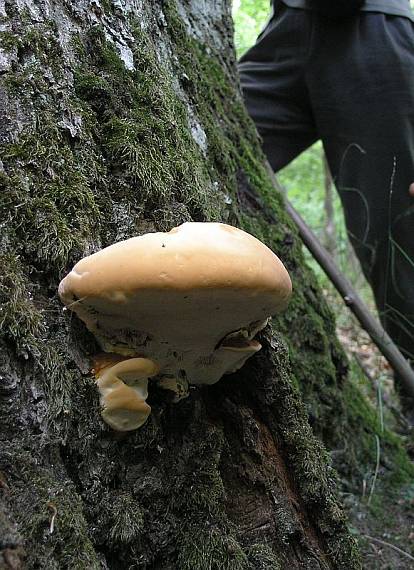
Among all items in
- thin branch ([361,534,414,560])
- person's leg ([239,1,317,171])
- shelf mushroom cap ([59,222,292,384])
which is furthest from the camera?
person's leg ([239,1,317,171])

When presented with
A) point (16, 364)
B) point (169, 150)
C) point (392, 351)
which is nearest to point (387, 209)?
point (392, 351)

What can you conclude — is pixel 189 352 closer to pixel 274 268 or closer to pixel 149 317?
pixel 149 317

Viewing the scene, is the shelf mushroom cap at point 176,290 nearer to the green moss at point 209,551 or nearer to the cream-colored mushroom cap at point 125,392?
the cream-colored mushroom cap at point 125,392

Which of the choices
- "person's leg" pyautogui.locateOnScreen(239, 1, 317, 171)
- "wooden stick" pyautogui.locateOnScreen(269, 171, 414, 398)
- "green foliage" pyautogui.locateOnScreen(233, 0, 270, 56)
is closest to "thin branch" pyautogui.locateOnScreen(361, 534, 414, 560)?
"wooden stick" pyautogui.locateOnScreen(269, 171, 414, 398)

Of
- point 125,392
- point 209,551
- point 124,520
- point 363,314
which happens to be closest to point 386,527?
point 363,314

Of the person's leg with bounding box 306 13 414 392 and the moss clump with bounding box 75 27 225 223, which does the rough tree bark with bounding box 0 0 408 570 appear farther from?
the person's leg with bounding box 306 13 414 392

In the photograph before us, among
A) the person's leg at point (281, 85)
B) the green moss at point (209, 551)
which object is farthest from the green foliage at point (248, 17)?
the green moss at point (209, 551)

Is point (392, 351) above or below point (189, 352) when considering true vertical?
below

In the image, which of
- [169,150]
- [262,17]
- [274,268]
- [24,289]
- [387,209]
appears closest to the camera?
[274,268]
